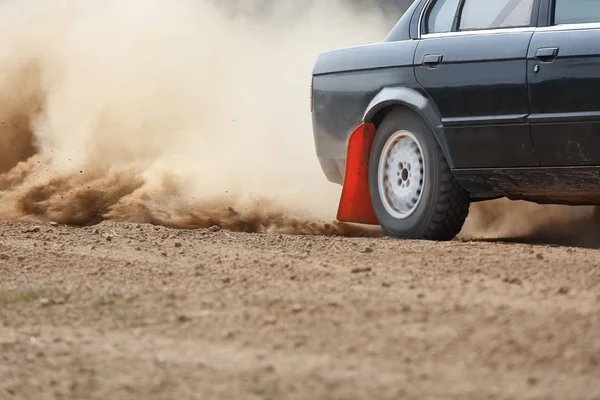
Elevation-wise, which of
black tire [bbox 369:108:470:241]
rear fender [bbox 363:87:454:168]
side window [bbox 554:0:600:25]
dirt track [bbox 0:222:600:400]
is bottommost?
dirt track [bbox 0:222:600:400]

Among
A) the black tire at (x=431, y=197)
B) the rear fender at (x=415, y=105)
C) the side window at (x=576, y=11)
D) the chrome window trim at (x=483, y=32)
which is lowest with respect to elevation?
the black tire at (x=431, y=197)

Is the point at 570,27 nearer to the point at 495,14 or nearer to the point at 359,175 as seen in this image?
the point at 495,14

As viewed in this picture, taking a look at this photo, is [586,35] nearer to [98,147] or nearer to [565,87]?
[565,87]

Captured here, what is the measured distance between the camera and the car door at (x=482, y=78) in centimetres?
730

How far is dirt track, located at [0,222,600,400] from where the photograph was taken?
160 inches

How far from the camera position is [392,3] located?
1689cm

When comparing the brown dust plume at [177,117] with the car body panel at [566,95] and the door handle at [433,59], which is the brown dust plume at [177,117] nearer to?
the car body panel at [566,95]

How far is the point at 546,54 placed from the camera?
23.1 ft

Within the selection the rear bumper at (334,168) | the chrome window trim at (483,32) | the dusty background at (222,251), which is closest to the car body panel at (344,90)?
the rear bumper at (334,168)

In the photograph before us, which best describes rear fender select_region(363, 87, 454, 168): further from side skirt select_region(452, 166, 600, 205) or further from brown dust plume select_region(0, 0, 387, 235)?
brown dust plume select_region(0, 0, 387, 235)

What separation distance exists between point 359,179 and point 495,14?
1.41 m

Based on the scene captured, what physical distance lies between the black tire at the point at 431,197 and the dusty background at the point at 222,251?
0.28 metres

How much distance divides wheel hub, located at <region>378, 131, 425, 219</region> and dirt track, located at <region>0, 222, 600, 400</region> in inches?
33.7

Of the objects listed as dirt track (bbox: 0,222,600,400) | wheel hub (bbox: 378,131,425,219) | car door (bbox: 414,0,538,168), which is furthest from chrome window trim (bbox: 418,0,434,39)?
dirt track (bbox: 0,222,600,400)
